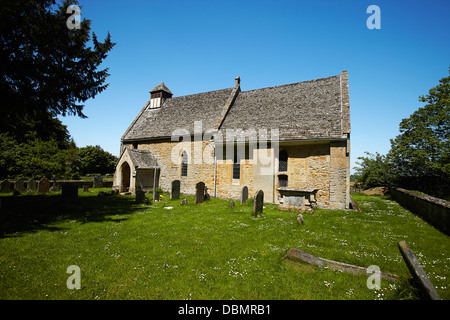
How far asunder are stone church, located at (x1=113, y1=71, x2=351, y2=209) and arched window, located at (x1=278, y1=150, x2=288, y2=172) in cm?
2

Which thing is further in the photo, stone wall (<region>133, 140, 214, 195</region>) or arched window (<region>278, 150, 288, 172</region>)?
stone wall (<region>133, 140, 214, 195</region>)

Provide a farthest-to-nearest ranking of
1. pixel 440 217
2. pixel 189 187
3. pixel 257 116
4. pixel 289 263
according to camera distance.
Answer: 1. pixel 189 187
2. pixel 257 116
3. pixel 440 217
4. pixel 289 263

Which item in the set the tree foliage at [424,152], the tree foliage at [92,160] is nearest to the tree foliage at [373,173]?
the tree foliage at [424,152]

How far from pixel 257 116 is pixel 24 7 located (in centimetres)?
1497

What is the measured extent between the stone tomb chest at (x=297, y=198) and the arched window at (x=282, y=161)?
8.94 ft

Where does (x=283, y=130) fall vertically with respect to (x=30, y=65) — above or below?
below

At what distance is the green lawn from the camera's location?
3969mm

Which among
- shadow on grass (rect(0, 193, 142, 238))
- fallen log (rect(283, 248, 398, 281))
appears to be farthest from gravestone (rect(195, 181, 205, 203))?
fallen log (rect(283, 248, 398, 281))

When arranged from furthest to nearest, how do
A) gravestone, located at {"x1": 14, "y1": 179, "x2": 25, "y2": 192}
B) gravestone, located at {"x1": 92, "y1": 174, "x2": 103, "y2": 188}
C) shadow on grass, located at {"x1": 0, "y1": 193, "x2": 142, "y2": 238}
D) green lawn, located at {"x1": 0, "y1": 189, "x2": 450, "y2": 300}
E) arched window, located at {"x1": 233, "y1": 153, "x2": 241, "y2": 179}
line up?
gravestone, located at {"x1": 92, "y1": 174, "x2": 103, "y2": 188}
arched window, located at {"x1": 233, "y1": 153, "x2": 241, "y2": 179}
gravestone, located at {"x1": 14, "y1": 179, "x2": 25, "y2": 192}
shadow on grass, located at {"x1": 0, "y1": 193, "x2": 142, "y2": 238}
green lawn, located at {"x1": 0, "y1": 189, "x2": 450, "y2": 300}

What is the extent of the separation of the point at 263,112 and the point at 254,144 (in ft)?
12.1

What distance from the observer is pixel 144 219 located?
9453 mm

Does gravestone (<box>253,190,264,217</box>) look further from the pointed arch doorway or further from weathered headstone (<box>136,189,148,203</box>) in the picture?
the pointed arch doorway

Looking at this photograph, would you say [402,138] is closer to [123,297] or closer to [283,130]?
[283,130]
